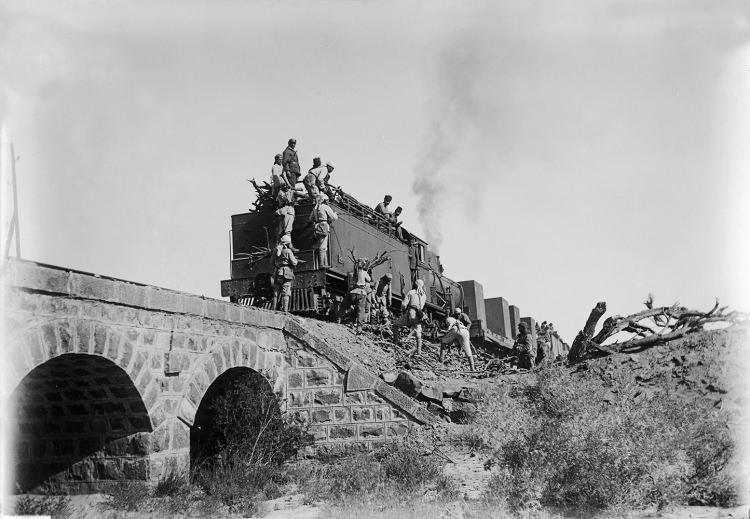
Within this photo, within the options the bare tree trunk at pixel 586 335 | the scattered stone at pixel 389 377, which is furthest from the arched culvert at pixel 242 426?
the bare tree trunk at pixel 586 335

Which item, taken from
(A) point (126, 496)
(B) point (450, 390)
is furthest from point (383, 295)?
(A) point (126, 496)

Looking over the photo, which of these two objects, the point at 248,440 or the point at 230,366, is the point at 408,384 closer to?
the point at 248,440

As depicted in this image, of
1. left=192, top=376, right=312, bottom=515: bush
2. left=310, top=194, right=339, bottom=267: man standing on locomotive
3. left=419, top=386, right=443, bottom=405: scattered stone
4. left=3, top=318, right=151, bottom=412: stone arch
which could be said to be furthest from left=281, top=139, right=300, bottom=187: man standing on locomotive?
left=3, top=318, right=151, bottom=412: stone arch

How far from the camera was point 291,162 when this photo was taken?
17.5 metres

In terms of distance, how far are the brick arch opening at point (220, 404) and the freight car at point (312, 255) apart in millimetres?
4391

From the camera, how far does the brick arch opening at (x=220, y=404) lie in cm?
1130

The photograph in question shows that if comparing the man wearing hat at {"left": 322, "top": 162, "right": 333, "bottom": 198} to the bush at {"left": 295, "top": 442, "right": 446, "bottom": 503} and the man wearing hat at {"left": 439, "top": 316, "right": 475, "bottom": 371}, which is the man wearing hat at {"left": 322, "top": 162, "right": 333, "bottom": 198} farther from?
the bush at {"left": 295, "top": 442, "right": 446, "bottom": 503}

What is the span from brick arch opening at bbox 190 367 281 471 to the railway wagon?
440 cm

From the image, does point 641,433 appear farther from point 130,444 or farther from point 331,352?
point 130,444

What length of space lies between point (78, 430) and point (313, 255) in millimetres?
8016

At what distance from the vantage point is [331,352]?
40.1 ft

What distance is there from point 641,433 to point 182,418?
628cm

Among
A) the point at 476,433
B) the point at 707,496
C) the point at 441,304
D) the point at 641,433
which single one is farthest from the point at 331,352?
the point at 441,304

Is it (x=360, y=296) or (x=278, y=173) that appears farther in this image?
(x=278, y=173)
